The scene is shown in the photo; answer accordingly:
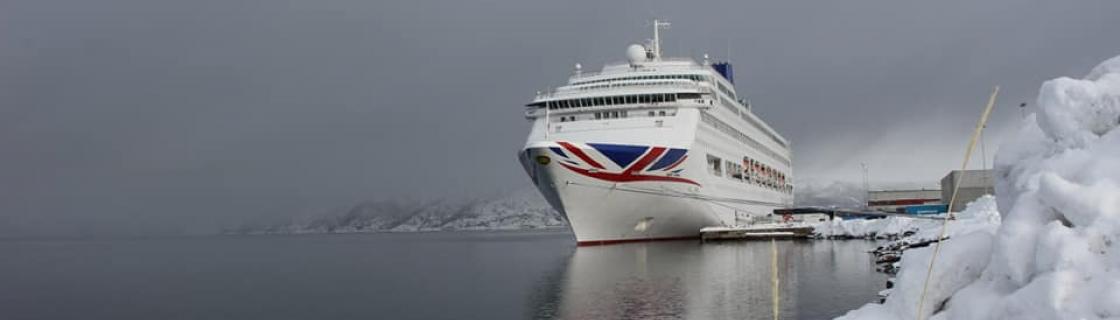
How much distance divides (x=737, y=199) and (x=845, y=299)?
39660 millimetres

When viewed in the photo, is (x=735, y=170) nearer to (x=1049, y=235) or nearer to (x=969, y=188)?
(x=969, y=188)

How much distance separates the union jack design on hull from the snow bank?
3768cm

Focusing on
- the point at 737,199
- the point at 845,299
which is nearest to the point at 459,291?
the point at 845,299

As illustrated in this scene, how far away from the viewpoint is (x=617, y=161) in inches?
1844

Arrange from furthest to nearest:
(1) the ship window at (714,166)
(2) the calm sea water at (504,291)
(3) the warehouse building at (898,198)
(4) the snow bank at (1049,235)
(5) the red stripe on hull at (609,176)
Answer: (3) the warehouse building at (898,198), (1) the ship window at (714,166), (5) the red stripe on hull at (609,176), (2) the calm sea water at (504,291), (4) the snow bank at (1049,235)

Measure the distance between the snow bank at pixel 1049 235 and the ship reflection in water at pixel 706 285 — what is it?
12.8 meters

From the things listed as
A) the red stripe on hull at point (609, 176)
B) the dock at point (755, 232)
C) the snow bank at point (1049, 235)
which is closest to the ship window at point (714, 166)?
the dock at point (755, 232)

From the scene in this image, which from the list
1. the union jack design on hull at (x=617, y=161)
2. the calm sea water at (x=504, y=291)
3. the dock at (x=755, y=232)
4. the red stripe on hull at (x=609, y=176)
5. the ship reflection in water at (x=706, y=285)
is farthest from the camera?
the dock at (x=755, y=232)

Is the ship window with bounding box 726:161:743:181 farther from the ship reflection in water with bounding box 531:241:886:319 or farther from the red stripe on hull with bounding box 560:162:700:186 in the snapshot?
the ship reflection in water with bounding box 531:241:886:319

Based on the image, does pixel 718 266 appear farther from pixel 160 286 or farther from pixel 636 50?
pixel 636 50

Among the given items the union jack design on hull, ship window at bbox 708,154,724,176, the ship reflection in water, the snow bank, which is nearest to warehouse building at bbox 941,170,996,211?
ship window at bbox 708,154,724,176

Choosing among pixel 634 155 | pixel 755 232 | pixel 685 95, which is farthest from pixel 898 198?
pixel 634 155

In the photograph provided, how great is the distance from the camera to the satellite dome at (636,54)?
65.3 metres

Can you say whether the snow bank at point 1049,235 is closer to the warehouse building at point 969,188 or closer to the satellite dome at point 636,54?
the satellite dome at point 636,54
